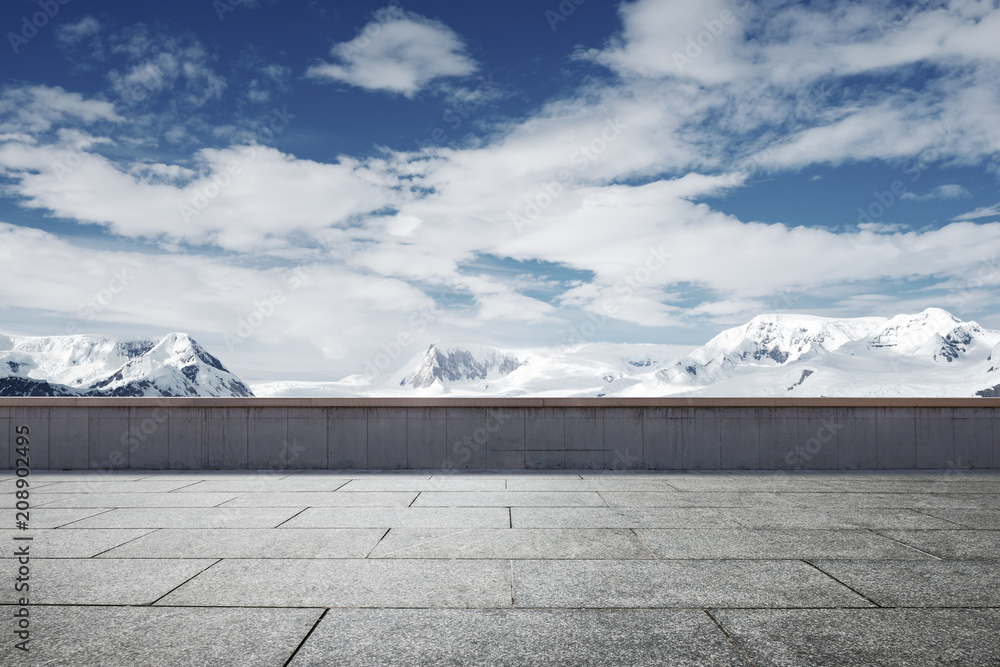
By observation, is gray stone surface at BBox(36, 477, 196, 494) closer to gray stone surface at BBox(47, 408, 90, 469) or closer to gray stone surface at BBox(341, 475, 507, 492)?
gray stone surface at BBox(47, 408, 90, 469)

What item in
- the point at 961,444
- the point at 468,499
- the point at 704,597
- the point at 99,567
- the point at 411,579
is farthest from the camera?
the point at 961,444

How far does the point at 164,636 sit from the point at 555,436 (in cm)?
925

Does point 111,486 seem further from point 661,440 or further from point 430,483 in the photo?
point 661,440

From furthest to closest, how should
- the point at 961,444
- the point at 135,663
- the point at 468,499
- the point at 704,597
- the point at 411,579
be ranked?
the point at 961,444, the point at 468,499, the point at 411,579, the point at 704,597, the point at 135,663

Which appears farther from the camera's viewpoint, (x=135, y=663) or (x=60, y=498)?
(x=60, y=498)

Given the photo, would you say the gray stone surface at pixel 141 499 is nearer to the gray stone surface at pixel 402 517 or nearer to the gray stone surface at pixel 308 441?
the gray stone surface at pixel 402 517

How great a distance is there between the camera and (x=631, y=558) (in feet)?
19.6

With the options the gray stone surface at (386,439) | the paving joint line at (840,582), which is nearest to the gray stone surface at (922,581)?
the paving joint line at (840,582)

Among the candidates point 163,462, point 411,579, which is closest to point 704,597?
point 411,579

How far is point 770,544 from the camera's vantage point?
6.46 m

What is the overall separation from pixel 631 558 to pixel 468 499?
370 cm

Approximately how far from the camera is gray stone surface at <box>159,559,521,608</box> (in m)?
4.81

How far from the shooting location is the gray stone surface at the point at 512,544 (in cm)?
611

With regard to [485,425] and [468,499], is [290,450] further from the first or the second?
[468,499]
